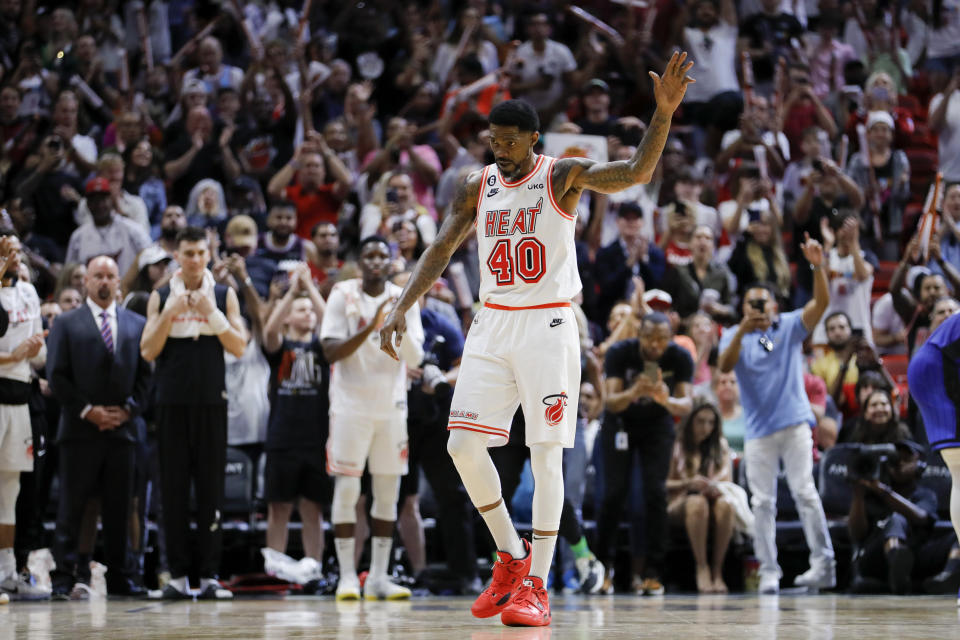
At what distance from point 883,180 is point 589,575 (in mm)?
7548

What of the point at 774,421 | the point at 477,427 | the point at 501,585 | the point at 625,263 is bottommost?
the point at 501,585

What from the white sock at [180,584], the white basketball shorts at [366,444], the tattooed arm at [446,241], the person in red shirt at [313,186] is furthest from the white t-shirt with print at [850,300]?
the tattooed arm at [446,241]

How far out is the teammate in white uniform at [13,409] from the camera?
8.66 m

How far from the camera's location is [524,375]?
597 cm

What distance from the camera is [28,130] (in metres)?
14.6

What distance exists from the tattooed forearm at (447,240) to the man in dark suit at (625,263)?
21.2ft

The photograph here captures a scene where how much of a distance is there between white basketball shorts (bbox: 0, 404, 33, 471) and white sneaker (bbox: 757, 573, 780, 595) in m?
5.73

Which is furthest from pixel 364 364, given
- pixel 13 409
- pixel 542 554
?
pixel 542 554

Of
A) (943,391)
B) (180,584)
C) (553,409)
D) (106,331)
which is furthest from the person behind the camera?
(106,331)

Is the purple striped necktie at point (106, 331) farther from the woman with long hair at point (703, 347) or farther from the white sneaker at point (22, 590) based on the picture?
the woman with long hair at point (703, 347)

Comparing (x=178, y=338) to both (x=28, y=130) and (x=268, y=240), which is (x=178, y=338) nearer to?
(x=268, y=240)

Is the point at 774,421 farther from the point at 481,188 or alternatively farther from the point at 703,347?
the point at 481,188

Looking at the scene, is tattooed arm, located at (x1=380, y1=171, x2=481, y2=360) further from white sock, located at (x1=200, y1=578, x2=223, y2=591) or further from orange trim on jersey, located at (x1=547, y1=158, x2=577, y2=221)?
white sock, located at (x1=200, y1=578, x2=223, y2=591)

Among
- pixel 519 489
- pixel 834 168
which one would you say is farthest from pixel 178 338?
pixel 834 168
